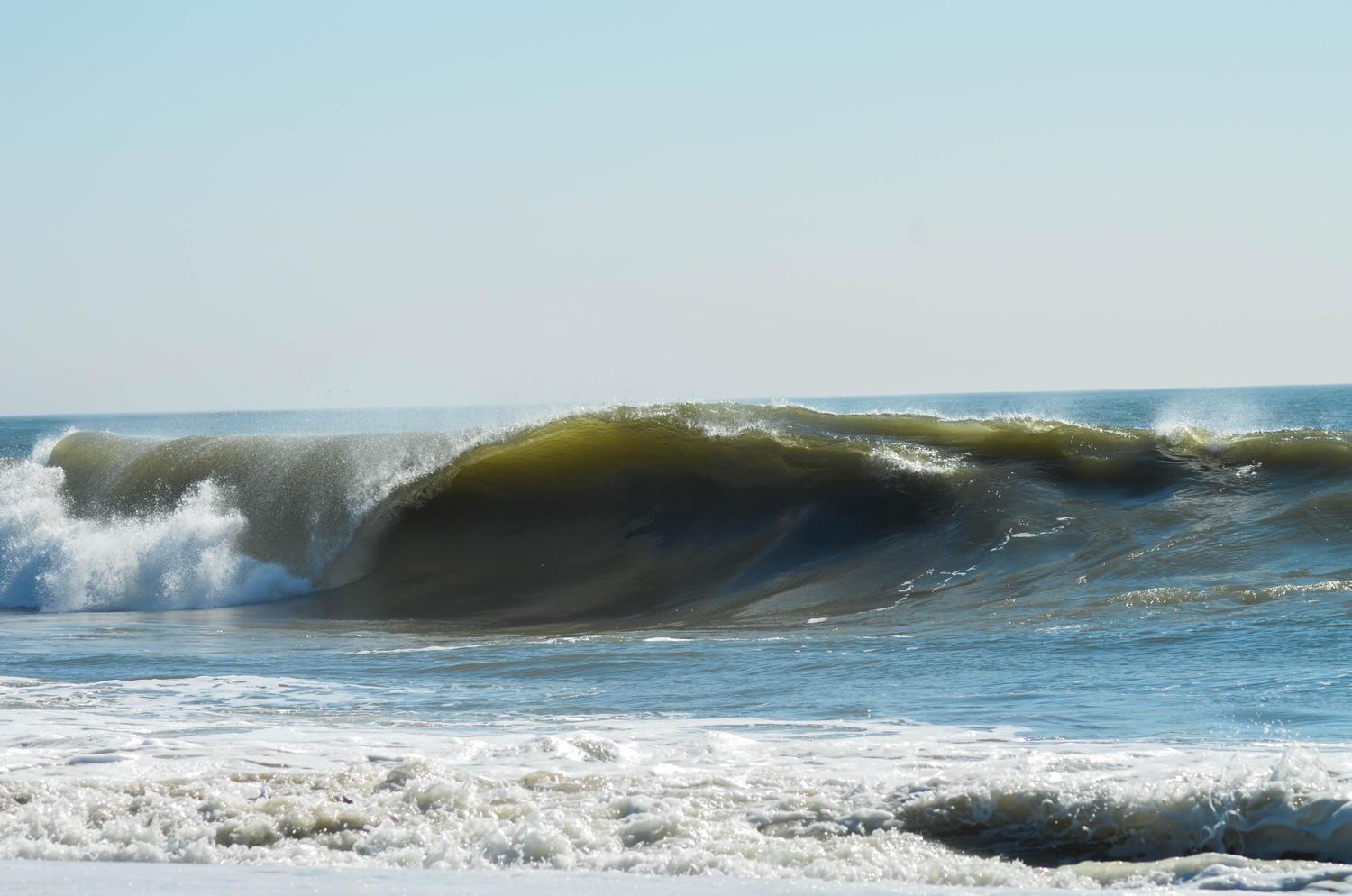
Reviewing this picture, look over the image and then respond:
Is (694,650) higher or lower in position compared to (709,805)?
lower

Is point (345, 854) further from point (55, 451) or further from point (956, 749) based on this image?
point (55, 451)

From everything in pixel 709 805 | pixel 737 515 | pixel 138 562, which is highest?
pixel 737 515

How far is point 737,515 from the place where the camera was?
46.2 feet

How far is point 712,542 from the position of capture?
13.6m

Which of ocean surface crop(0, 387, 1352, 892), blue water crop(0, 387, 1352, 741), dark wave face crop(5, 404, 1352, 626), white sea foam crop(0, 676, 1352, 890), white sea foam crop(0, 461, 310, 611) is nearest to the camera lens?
white sea foam crop(0, 676, 1352, 890)

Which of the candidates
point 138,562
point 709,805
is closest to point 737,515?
point 138,562

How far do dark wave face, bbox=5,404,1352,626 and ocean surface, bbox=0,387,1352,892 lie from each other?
0.06m

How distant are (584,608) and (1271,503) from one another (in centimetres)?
639

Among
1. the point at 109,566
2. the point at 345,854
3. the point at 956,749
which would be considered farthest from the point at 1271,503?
the point at 109,566

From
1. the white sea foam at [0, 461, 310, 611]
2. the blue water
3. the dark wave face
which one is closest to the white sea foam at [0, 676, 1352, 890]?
the blue water

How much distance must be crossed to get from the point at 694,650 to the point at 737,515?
5391mm

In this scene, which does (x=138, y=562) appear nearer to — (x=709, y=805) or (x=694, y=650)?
(x=694, y=650)

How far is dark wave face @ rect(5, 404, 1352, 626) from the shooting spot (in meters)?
11.0

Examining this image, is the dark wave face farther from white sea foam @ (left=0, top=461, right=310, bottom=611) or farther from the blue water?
the blue water
